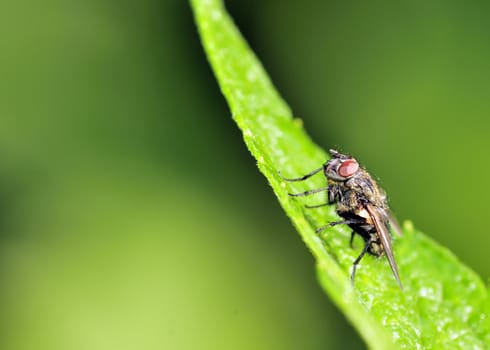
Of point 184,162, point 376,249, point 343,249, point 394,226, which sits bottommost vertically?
point 376,249

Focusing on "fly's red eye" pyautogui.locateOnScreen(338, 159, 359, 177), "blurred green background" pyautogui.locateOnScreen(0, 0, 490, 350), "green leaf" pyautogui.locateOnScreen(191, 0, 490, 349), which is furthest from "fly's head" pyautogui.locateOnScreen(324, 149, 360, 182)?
"blurred green background" pyautogui.locateOnScreen(0, 0, 490, 350)

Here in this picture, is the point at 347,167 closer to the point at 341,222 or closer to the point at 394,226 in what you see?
the point at 341,222

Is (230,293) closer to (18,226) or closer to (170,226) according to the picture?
(170,226)

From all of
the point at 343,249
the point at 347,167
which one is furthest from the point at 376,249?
the point at 347,167

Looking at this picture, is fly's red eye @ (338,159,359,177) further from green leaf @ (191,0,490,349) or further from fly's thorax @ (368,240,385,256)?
fly's thorax @ (368,240,385,256)

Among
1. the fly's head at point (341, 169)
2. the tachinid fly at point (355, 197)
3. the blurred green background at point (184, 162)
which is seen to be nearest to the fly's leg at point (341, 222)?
the tachinid fly at point (355, 197)

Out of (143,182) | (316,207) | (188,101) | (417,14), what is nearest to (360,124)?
(417,14)
